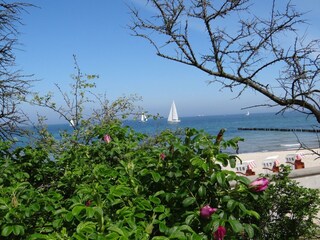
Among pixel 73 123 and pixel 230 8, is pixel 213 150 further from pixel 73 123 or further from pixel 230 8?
pixel 73 123

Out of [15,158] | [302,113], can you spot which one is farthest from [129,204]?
[302,113]

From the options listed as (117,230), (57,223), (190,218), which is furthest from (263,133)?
(117,230)

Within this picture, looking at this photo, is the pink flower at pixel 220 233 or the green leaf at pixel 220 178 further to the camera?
the green leaf at pixel 220 178

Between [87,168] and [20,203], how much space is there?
715 mm

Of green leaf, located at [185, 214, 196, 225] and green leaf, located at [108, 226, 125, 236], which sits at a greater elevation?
green leaf, located at [108, 226, 125, 236]

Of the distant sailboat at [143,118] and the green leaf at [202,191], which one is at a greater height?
the distant sailboat at [143,118]

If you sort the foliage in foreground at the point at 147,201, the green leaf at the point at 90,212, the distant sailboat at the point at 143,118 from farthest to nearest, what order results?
the distant sailboat at the point at 143,118 → the foliage in foreground at the point at 147,201 → the green leaf at the point at 90,212

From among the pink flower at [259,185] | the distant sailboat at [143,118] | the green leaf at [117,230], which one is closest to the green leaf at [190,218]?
the pink flower at [259,185]

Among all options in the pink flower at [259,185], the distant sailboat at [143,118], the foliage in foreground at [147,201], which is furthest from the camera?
the distant sailboat at [143,118]

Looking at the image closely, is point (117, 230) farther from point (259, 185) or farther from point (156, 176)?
point (259, 185)

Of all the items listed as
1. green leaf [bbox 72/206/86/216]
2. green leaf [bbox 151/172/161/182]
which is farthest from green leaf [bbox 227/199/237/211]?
green leaf [bbox 72/206/86/216]

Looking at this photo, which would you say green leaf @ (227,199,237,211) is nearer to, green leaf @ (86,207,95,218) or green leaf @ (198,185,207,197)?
green leaf @ (198,185,207,197)

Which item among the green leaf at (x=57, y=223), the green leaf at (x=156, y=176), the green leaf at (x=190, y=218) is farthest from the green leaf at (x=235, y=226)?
the green leaf at (x=57, y=223)

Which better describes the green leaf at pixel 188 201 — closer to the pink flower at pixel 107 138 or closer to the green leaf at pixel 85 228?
the green leaf at pixel 85 228
